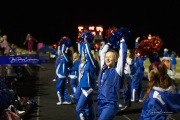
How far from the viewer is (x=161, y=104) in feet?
17.0

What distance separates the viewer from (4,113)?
6.16 metres

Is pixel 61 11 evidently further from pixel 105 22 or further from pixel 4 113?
pixel 4 113

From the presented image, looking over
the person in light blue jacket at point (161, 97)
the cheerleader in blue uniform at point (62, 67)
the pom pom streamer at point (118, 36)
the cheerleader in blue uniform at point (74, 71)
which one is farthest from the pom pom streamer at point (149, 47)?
the cheerleader in blue uniform at point (74, 71)

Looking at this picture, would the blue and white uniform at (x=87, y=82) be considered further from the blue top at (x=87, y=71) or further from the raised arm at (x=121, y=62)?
the raised arm at (x=121, y=62)

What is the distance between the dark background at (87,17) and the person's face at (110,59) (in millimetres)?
40113

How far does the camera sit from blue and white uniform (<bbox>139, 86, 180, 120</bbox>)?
517 centimetres

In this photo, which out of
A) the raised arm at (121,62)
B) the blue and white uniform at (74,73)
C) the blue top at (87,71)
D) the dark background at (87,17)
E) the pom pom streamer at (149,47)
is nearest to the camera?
the raised arm at (121,62)

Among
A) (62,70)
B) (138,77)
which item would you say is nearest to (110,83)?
(62,70)

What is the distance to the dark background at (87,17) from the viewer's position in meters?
47.2

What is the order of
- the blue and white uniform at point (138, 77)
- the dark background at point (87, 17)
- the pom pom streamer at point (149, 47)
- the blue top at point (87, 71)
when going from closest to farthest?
the pom pom streamer at point (149, 47) → the blue top at point (87, 71) → the blue and white uniform at point (138, 77) → the dark background at point (87, 17)

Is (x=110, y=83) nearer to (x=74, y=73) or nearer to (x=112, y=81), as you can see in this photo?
(x=112, y=81)

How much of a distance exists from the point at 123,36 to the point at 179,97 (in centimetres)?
187

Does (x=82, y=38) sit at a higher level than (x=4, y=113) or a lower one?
higher

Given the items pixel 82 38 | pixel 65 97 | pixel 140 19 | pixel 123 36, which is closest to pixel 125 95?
pixel 65 97
